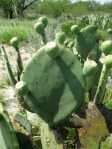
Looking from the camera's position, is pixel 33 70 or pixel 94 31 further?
pixel 94 31

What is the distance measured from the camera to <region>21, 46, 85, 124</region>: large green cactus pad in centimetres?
181

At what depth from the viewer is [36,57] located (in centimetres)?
179

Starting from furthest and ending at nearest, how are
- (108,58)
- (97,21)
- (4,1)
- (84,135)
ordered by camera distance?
(4,1)
(97,21)
(84,135)
(108,58)

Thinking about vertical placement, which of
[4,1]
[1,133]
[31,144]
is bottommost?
[4,1]

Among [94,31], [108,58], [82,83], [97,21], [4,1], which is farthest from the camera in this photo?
[4,1]

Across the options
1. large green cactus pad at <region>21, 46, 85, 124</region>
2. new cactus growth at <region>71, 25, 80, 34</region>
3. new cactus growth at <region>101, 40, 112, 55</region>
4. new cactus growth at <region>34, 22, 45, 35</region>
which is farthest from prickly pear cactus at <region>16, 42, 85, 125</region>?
new cactus growth at <region>71, 25, 80, 34</region>

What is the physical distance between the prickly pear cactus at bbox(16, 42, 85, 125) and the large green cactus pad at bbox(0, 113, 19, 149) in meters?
0.16

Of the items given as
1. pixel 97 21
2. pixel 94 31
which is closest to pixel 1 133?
pixel 94 31

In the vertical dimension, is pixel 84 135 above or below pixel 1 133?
below

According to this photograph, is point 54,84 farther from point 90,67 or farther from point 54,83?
point 90,67

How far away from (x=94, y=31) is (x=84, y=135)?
0.57 metres

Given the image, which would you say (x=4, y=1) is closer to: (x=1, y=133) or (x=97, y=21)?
(x=97, y=21)

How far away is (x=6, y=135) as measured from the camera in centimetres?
178

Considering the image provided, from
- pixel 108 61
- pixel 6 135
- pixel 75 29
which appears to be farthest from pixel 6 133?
pixel 75 29
